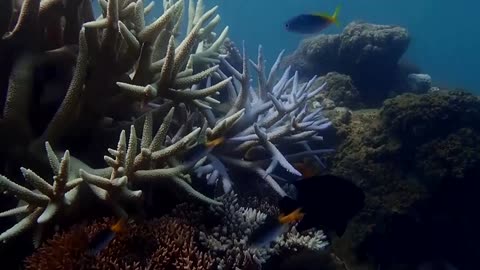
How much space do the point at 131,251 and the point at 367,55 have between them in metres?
7.96

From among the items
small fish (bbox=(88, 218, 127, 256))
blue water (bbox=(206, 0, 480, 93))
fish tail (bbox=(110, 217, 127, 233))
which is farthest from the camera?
blue water (bbox=(206, 0, 480, 93))

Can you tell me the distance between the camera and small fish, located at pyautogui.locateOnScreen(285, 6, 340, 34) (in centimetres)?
621

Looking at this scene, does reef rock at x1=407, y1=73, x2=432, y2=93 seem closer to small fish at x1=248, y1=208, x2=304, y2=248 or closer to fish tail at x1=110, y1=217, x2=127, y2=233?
small fish at x1=248, y1=208, x2=304, y2=248

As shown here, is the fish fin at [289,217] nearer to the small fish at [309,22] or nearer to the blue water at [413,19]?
the small fish at [309,22]

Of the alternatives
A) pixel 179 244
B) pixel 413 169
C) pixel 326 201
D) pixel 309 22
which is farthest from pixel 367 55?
pixel 179 244

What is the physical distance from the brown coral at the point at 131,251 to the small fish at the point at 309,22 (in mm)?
4146

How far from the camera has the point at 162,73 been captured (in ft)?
9.67

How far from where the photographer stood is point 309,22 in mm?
6258

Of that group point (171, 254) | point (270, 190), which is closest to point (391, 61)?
point (270, 190)

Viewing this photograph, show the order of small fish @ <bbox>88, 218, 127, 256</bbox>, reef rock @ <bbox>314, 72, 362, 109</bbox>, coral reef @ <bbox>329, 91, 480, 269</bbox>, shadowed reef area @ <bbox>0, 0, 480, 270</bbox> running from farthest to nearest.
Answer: reef rock @ <bbox>314, 72, 362, 109</bbox> → coral reef @ <bbox>329, 91, 480, 269</bbox> → shadowed reef area @ <bbox>0, 0, 480, 270</bbox> → small fish @ <bbox>88, 218, 127, 256</bbox>

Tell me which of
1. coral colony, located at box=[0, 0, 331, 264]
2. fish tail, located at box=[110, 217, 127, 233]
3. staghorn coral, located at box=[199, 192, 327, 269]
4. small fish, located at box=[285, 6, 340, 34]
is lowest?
staghorn coral, located at box=[199, 192, 327, 269]

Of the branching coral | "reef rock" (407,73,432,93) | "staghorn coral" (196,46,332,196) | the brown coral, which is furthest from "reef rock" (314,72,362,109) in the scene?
the branching coral

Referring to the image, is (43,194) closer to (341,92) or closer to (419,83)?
(341,92)

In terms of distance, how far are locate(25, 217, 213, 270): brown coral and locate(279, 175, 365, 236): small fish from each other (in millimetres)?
691
